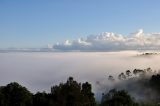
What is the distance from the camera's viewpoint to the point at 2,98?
12850 cm

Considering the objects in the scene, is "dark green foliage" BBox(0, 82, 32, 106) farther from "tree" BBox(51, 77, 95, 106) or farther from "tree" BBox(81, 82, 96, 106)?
"tree" BBox(81, 82, 96, 106)

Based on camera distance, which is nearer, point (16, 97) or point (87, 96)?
point (16, 97)

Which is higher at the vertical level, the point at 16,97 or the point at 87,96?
the point at 16,97

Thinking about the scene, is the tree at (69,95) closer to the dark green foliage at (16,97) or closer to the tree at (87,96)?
the tree at (87,96)

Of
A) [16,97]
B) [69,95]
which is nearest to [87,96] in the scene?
[69,95]

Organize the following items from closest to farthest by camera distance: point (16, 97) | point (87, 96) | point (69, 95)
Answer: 1. point (69, 95)
2. point (16, 97)
3. point (87, 96)

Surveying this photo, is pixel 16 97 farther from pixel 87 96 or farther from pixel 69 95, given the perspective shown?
pixel 87 96

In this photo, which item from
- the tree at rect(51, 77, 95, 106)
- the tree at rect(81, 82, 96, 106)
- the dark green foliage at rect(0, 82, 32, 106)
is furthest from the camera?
the tree at rect(81, 82, 96, 106)

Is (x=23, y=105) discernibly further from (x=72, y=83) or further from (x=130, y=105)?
(x=130, y=105)

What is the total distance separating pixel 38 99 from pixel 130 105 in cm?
3121

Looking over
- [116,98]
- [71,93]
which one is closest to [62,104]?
[71,93]

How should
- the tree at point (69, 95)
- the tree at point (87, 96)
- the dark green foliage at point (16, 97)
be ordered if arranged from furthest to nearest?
the tree at point (87, 96) → the dark green foliage at point (16, 97) → the tree at point (69, 95)

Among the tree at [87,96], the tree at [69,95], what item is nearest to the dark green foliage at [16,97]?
the tree at [69,95]

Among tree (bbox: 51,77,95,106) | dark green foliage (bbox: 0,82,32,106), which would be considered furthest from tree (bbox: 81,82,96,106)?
dark green foliage (bbox: 0,82,32,106)
